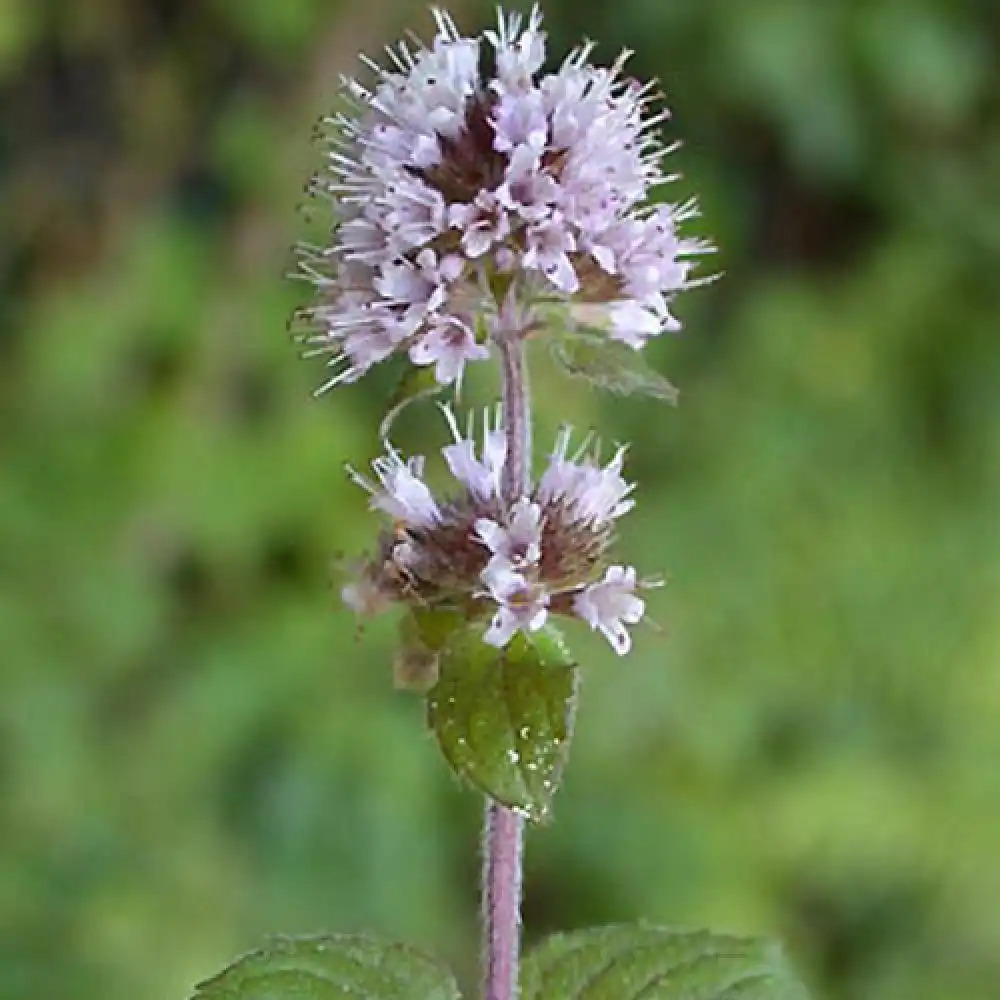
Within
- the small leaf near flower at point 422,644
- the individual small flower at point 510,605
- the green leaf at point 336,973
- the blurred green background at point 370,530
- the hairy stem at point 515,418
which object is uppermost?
the blurred green background at point 370,530

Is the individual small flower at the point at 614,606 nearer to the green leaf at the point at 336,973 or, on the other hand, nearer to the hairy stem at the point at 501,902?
the hairy stem at the point at 501,902

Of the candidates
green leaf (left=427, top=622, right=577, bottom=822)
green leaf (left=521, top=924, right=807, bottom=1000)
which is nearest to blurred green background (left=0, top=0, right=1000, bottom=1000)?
green leaf (left=521, top=924, right=807, bottom=1000)

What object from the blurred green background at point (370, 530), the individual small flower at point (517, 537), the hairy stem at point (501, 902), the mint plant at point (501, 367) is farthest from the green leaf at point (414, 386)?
the blurred green background at point (370, 530)

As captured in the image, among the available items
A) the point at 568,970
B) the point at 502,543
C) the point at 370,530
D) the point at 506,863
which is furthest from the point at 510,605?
the point at 370,530

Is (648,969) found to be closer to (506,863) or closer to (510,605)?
(506,863)

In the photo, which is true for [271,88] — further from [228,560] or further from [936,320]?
[936,320]

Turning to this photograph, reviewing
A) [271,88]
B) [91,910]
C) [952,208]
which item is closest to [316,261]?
[91,910]
